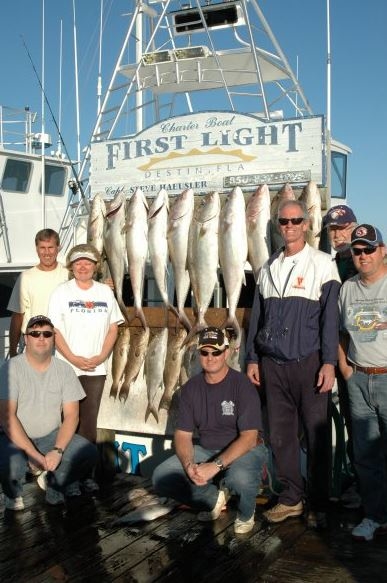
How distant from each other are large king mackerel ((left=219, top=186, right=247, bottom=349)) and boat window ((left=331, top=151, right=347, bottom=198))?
26.3 feet

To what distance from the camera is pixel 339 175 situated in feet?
40.7

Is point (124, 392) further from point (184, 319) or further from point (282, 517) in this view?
point (282, 517)

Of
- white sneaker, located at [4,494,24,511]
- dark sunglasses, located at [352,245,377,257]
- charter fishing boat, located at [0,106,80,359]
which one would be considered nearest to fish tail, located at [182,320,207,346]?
dark sunglasses, located at [352,245,377,257]

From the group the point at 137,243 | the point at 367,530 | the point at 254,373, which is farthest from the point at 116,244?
the point at 367,530

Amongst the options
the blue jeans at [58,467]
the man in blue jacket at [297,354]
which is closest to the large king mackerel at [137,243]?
the blue jeans at [58,467]

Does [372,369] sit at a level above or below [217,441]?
above

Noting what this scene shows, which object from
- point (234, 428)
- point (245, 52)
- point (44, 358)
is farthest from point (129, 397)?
point (245, 52)

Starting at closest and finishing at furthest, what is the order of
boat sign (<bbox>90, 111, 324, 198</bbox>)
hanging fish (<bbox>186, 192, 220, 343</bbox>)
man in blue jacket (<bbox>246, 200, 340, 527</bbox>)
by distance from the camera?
man in blue jacket (<bbox>246, 200, 340, 527</bbox>) < hanging fish (<bbox>186, 192, 220, 343</bbox>) < boat sign (<bbox>90, 111, 324, 198</bbox>)

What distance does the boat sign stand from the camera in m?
4.62

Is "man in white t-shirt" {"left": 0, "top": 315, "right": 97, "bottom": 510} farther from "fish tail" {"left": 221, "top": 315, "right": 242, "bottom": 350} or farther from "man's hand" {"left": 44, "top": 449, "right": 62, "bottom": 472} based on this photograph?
"fish tail" {"left": 221, "top": 315, "right": 242, "bottom": 350}

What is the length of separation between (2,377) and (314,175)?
2591 millimetres

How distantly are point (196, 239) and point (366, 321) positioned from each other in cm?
153

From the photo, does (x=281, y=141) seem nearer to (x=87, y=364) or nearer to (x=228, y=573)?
(x=87, y=364)

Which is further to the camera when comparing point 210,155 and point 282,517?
point 210,155
